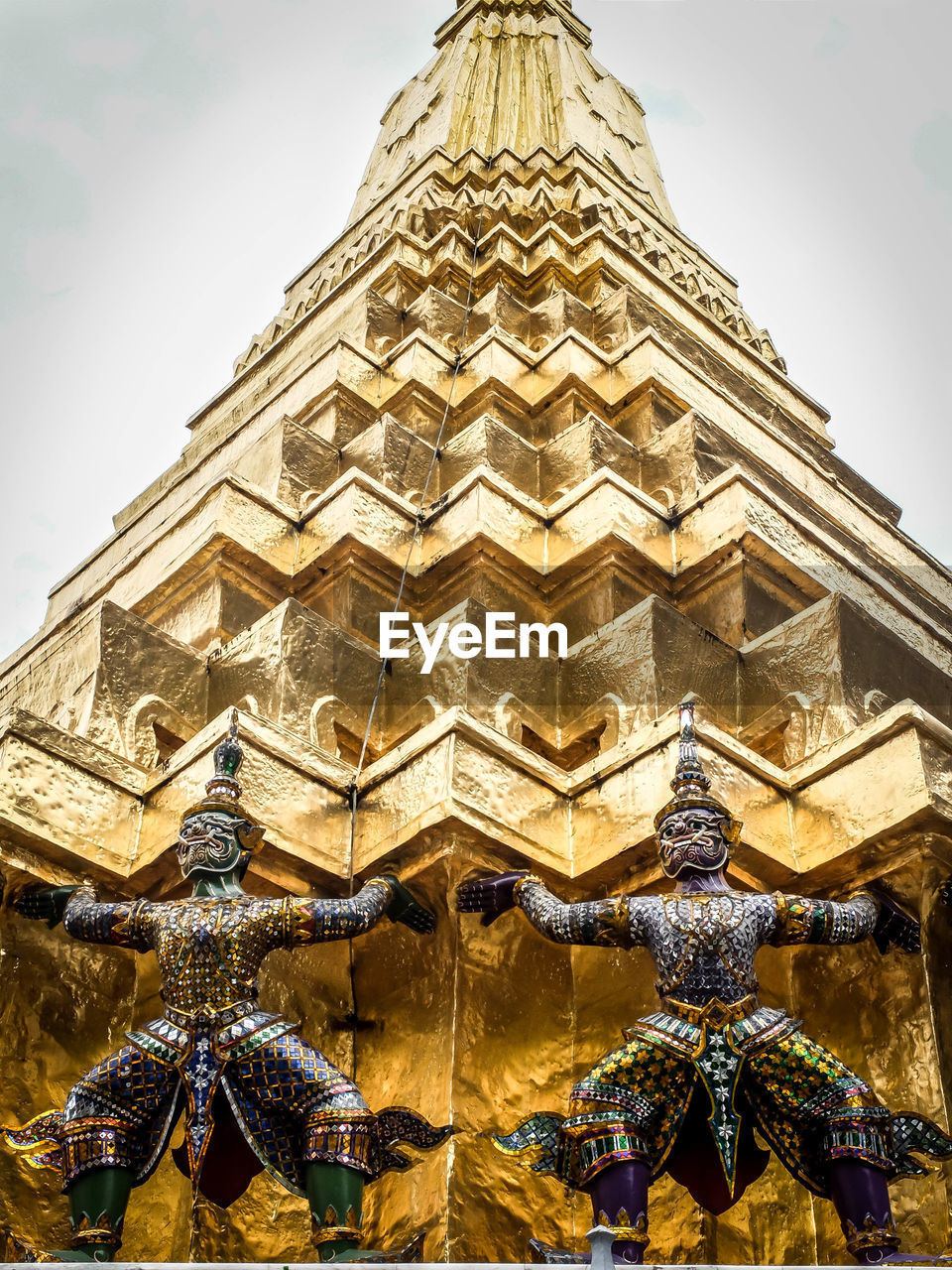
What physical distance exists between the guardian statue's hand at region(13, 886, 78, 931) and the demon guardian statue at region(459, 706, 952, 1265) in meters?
2.19

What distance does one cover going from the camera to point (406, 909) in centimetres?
690

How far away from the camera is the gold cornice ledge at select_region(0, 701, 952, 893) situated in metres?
7.06

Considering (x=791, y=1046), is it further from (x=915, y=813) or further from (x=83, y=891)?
(x=83, y=891)

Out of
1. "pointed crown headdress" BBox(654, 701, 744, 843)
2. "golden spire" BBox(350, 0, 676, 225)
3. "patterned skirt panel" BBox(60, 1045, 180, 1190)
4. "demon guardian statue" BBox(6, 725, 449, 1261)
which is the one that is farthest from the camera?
"golden spire" BBox(350, 0, 676, 225)

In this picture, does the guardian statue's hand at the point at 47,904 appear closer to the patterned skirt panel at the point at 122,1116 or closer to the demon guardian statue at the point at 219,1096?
the demon guardian statue at the point at 219,1096

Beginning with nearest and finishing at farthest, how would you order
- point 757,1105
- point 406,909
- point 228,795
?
1. point 757,1105
2. point 228,795
3. point 406,909

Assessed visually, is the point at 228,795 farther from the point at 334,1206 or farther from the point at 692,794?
the point at 692,794

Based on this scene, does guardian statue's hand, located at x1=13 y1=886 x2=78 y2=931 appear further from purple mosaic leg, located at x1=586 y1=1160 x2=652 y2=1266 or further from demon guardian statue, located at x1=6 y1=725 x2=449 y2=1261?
purple mosaic leg, located at x1=586 y1=1160 x2=652 y2=1266

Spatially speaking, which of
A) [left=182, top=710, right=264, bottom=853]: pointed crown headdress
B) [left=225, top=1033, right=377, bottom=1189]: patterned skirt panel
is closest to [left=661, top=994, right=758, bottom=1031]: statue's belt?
[left=225, top=1033, right=377, bottom=1189]: patterned skirt panel

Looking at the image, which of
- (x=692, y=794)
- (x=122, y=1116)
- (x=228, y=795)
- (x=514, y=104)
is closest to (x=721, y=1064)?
(x=692, y=794)

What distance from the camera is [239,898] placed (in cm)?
643

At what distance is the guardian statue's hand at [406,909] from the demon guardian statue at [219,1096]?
317mm

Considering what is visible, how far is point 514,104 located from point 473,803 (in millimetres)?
14160

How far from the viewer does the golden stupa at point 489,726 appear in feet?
22.6
